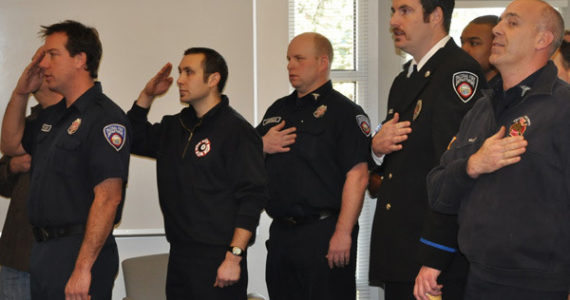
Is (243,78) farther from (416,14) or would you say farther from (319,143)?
(416,14)

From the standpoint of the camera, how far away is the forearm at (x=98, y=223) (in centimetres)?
253

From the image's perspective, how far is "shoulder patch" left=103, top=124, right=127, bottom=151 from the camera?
266cm

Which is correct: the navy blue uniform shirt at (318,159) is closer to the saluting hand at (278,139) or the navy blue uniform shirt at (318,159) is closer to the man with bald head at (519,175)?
the saluting hand at (278,139)

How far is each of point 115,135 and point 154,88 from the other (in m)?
0.75

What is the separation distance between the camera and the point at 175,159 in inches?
119

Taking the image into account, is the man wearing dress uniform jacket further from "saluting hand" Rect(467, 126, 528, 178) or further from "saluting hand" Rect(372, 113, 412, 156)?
→ "saluting hand" Rect(467, 126, 528, 178)

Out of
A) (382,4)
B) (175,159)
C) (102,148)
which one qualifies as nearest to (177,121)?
(175,159)

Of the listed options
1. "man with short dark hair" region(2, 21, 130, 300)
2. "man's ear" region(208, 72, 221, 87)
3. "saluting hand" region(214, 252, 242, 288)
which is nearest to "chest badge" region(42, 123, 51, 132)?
"man with short dark hair" region(2, 21, 130, 300)

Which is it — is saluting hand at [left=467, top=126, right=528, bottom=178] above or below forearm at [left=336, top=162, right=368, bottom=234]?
above

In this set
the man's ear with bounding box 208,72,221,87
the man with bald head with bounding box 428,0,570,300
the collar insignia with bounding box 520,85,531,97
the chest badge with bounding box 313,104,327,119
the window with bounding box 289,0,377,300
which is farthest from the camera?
the window with bounding box 289,0,377,300

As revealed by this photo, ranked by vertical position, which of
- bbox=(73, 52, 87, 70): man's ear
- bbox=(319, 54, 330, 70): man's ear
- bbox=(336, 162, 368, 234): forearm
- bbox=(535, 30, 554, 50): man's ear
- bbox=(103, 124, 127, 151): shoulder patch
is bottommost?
bbox=(336, 162, 368, 234): forearm

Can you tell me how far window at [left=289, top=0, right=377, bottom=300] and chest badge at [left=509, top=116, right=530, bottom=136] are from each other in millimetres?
2274

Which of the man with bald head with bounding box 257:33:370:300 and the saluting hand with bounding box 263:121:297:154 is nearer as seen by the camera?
the man with bald head with bounding box 257:33:370:300

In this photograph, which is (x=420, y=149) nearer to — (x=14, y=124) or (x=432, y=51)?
(x=432, y=51)
